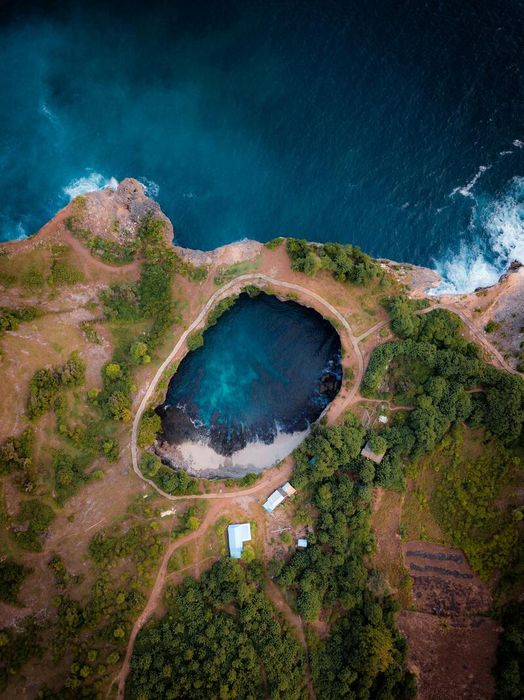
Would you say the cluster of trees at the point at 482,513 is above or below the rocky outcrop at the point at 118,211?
below

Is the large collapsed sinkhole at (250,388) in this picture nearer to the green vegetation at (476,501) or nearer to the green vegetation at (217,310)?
the green vegetation at (217,310)

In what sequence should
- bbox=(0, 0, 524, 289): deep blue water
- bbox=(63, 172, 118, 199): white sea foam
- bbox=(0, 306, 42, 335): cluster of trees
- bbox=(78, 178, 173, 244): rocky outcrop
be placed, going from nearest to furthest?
bbox=(0, 306, 42, 335): cluster of trees → bbox=(78, 178, 173, 244): rocky outcrop → bbox=(63, 172, 118, 199): white sea foam → bbox=(0, 0, 524, 289): deep blue water

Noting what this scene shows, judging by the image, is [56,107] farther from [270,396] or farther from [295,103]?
[270,396]

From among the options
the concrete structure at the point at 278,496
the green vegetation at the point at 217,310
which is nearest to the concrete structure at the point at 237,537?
the concrete structure at the point at 278,496

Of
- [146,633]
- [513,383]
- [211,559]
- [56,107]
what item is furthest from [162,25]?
[146,633]

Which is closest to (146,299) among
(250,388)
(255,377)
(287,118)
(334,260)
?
(255,377)

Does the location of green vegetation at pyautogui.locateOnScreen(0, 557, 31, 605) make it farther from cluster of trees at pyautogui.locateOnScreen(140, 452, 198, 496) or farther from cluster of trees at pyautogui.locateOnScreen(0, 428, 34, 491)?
cluster of trees at pyautogui.locateOnScreen(140, 452, 198, 496)

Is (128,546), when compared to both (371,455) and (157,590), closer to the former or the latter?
(157,590)

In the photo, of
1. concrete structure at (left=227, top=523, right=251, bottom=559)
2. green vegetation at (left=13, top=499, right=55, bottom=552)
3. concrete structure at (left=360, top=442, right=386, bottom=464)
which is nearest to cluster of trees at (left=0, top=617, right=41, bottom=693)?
green vegetation at (left=13, top=499, right=55, bottom=552)
